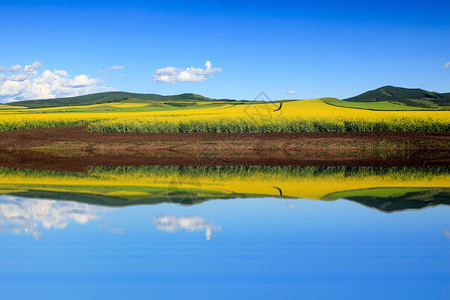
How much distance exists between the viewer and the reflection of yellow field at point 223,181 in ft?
47.3

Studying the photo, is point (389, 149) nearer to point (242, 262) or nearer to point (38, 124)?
point (242, 262)

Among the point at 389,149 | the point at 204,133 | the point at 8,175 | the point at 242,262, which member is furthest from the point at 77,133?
the point at 242,262

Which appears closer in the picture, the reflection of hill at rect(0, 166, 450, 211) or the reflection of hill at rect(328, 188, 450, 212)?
the reflection of hill at rect(328, 188, 450, 212)

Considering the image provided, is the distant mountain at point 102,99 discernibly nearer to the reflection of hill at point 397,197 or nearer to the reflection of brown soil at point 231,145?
the reflection of brown soil at point 231,145

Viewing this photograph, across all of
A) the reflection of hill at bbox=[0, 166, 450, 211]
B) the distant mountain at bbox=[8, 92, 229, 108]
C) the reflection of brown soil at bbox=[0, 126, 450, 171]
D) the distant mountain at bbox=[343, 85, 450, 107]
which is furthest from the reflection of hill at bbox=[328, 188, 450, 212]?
the distant mountain at bbox=[8, 92, 229, 108]

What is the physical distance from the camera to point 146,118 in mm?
43438

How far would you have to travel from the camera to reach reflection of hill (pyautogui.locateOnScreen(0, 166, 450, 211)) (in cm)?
1266

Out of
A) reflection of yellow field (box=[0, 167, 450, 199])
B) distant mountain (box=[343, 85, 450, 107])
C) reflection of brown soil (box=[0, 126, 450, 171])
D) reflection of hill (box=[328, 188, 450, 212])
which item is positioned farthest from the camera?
distant mountain (box=[343, 85, 450, 107])

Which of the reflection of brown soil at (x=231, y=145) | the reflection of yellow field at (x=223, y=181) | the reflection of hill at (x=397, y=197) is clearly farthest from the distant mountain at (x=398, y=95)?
the reflection of hill at (x=397, y=197)

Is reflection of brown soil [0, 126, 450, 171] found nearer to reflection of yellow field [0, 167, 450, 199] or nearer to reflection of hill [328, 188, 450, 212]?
reflection of yellow field [0, 167, 450, 199]

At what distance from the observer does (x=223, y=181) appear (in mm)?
17125

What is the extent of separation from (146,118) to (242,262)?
125 feet

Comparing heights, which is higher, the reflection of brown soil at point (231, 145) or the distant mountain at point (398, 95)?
the distant mountain at point (398, 95)

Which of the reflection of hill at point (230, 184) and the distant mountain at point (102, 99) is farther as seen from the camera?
the distant mountain at point (102, 99)
